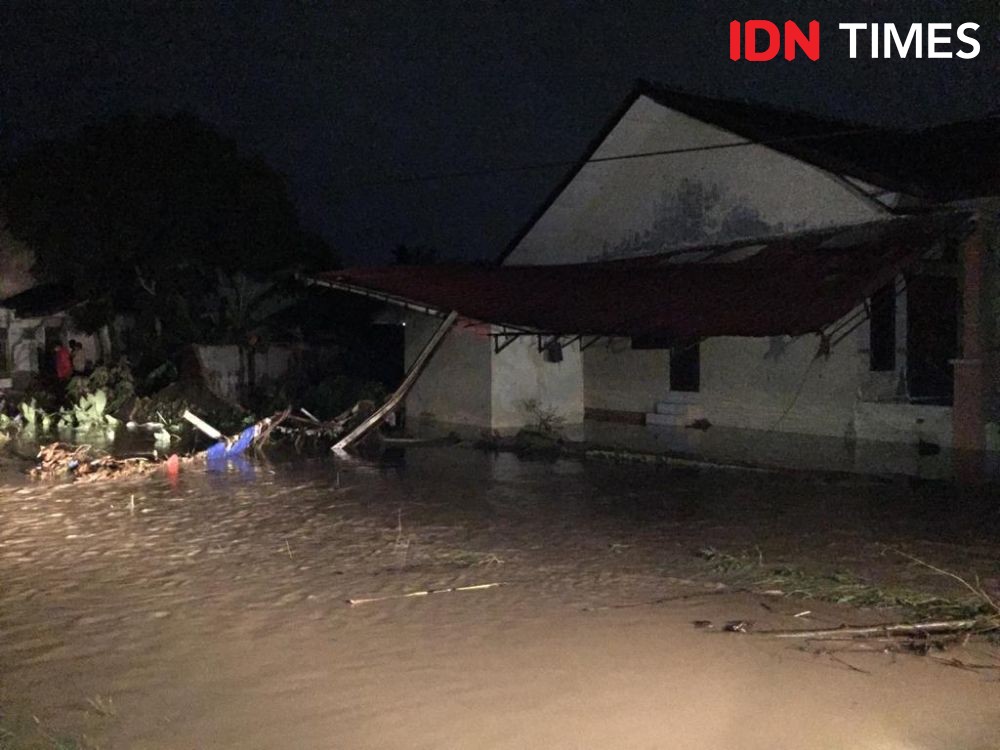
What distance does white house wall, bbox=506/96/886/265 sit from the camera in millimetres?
17344

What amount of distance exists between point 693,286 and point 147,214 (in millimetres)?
16200

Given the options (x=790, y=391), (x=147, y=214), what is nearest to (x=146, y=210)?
(x=147, y=214)

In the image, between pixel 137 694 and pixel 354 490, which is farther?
pixel 354 490

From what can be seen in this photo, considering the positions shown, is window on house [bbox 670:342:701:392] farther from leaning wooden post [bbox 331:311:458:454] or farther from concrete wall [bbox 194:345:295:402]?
concrete wall [bbox 194:345:295:402]

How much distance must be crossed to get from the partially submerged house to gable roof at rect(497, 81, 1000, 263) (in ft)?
0.18

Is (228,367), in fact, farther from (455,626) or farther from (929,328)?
(455,626)

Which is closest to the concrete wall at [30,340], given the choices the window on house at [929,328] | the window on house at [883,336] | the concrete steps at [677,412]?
the concrete steps at [677,412]

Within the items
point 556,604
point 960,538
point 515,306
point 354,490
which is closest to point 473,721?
point 556,604

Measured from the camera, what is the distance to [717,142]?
18.6m

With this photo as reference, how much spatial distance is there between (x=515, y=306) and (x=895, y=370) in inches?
255

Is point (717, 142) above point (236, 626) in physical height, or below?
above

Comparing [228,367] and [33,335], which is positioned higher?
[33,335]

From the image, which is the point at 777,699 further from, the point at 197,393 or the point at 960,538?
the point at 197,393

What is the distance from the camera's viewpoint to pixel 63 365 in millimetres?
24984
